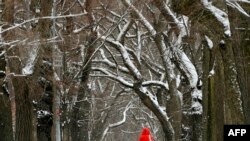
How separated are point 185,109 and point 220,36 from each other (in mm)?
12138

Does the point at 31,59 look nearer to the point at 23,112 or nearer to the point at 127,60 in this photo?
the point at 23,112

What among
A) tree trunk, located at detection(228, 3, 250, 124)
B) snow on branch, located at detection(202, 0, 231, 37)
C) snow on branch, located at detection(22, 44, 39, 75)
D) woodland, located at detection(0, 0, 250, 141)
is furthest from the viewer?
snow on branch, located at detection(22, 44, 39, 75)

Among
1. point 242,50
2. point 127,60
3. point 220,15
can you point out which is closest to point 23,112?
point 127,60

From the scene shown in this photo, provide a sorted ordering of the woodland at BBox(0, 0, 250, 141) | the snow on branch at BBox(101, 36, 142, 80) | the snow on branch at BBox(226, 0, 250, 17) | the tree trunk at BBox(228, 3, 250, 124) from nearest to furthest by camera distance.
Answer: the woodland at BBox(0, 0, 250, 141)
the tree trunk at BBox(228, 3, 250, 124)
the snow on branch at BBox(226, 0, 250, 17)
the snow on branch at BBox(101, 36, 142, 80)

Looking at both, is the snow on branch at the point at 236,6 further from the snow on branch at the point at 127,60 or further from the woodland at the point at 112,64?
the snow on branch at the point at 127,60

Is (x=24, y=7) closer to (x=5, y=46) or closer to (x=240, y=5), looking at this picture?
(x=5, y=46)

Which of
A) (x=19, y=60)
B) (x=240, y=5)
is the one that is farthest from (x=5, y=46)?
(x=240, y=5)

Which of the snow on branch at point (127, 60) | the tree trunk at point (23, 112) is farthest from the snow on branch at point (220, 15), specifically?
the snow on branch at point (127, 60)

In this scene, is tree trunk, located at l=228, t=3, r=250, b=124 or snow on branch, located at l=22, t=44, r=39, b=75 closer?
tree trunk, located at l=228, t=3, r=250, b=124

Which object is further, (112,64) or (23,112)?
(112,64)

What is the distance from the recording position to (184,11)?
→ 711 inches

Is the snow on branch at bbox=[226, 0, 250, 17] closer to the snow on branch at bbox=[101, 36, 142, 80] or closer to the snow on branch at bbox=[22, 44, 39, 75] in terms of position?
the snow on branch at bbox=[22, 44, 39, 75]

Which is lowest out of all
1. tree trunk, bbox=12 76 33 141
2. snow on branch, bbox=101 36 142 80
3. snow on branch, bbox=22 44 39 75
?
tree trunk, bbox=12 76 33 141

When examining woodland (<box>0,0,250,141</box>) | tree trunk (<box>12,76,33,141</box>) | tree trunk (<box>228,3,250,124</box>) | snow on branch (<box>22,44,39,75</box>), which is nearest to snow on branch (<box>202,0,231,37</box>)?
woodland (<box>0,0,250,141</box>)
